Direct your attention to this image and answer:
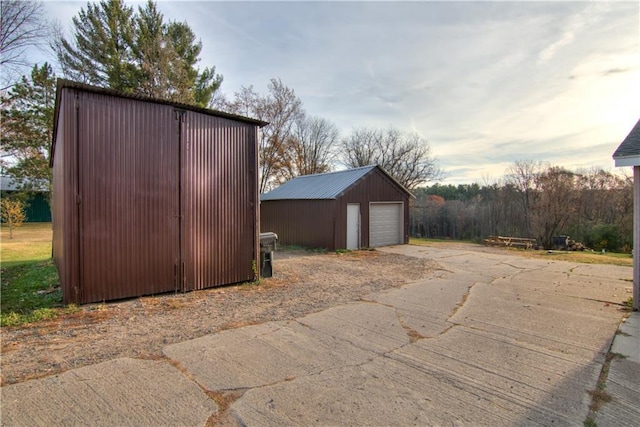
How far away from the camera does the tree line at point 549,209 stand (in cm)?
1866

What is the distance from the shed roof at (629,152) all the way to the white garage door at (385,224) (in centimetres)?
1020

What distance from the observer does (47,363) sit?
3363 millimetres

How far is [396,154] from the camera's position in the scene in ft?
118

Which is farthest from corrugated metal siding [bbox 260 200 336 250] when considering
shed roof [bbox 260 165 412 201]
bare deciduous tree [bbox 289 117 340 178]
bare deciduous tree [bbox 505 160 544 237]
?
bare deciduous tree [bbox 289 117 340 178]

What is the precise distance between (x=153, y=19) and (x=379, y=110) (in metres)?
14.8

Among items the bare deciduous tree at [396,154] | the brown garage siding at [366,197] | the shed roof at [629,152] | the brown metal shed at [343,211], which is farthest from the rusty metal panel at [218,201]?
the bare deciduous tree at [396,154]

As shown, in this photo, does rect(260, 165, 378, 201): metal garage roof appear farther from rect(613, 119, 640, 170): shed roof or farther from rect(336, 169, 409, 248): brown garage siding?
rect(613, 119, 640, 170): shed roof

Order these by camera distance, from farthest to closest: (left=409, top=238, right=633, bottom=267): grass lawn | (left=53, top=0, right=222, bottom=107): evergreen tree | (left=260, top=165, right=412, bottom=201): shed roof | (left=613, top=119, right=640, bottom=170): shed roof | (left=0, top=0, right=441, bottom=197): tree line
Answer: (left=53, top=0, right=222, bottom=107): evergreen tree → (left=0, top=0, right=441, bottom=197): tree line → (left=260, top=165, right=412, bottom=201): shed roof → (left=409, top=238, right=633, bottom=267): grass lawn → (left=613, top=119, right=640, bottom=170): shed roof

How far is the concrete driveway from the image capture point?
252cm

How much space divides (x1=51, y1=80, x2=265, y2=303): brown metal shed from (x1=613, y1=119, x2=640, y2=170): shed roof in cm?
665

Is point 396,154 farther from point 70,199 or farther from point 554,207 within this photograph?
point 70,199

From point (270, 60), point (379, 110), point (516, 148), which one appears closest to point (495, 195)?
point (516, 148)

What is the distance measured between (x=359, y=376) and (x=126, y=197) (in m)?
4.98

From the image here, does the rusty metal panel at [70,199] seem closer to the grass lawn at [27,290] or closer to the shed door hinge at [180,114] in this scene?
the grass lawn at [27,290]
